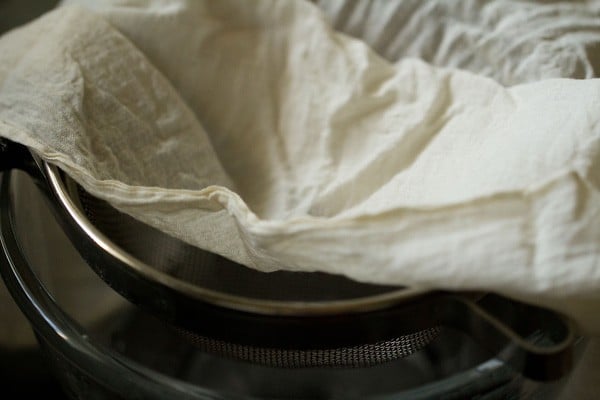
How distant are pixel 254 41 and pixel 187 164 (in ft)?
0.49

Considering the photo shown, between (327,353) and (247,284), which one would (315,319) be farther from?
(247,284)

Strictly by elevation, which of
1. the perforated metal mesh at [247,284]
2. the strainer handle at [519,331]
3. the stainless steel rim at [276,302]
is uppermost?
the stainless steel rim at [276,302]

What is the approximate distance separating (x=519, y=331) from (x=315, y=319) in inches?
5.1

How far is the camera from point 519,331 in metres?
0.37

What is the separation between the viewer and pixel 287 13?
58cm

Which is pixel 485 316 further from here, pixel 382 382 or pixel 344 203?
pixel 382 382

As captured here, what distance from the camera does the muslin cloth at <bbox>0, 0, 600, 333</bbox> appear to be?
0.31 metres

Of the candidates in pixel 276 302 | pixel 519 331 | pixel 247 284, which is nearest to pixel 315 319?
pixel 276 302

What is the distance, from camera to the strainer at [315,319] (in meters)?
0.33

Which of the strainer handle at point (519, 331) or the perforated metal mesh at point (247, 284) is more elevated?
the strainer handle at point (519, 331)

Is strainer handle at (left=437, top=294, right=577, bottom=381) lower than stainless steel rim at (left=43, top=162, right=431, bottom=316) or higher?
lower


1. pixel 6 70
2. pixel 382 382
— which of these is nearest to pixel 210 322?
pixel 6 70

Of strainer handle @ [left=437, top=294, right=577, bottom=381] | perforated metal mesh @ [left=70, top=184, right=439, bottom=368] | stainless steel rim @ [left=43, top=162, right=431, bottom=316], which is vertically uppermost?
stainless steel rim @ [left=43, top=162, right=431, bottom=316]

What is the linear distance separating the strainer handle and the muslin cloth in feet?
0.06
